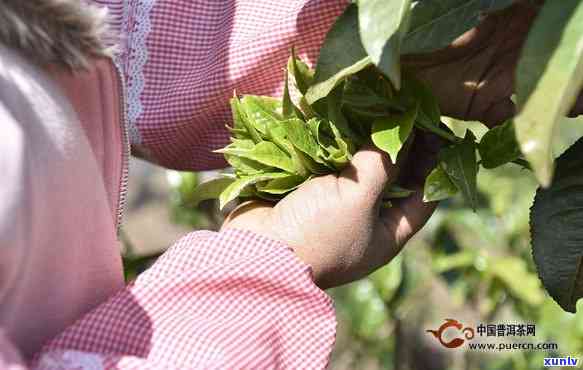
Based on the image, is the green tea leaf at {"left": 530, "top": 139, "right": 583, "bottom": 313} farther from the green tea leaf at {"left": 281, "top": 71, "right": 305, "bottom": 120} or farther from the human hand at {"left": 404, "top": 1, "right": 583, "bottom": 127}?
the green tea leaf at {"left": 281, "top": 71, "right": 305, "bottom": 120}

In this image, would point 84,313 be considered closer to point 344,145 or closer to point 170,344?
point 170,344

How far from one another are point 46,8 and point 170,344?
22 centimetres

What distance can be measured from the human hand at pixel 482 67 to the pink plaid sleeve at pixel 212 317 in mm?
171

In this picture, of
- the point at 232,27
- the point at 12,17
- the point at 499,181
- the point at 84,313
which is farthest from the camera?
the point at 499,181

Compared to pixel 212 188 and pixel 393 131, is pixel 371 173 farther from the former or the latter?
pixel 212 188

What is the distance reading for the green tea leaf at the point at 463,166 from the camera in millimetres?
659

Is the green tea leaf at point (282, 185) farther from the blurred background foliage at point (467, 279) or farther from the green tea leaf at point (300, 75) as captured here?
the blurred background foliage at point (467, 279)

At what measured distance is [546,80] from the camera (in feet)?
1.44

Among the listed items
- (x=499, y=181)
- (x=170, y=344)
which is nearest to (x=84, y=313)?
(x=170, y=344)

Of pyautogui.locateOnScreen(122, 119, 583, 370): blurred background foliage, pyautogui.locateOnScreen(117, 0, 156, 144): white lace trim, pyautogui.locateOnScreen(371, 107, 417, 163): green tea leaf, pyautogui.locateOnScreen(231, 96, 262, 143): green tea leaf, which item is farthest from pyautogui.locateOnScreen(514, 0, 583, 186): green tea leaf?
pyautogui.locateOnScreen(122, 119, 583, 370): blurred background foliage

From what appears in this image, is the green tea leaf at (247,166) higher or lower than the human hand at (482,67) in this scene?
lower

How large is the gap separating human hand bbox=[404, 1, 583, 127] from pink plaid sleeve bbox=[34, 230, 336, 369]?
0.17 meters

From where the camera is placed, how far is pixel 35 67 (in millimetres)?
522
